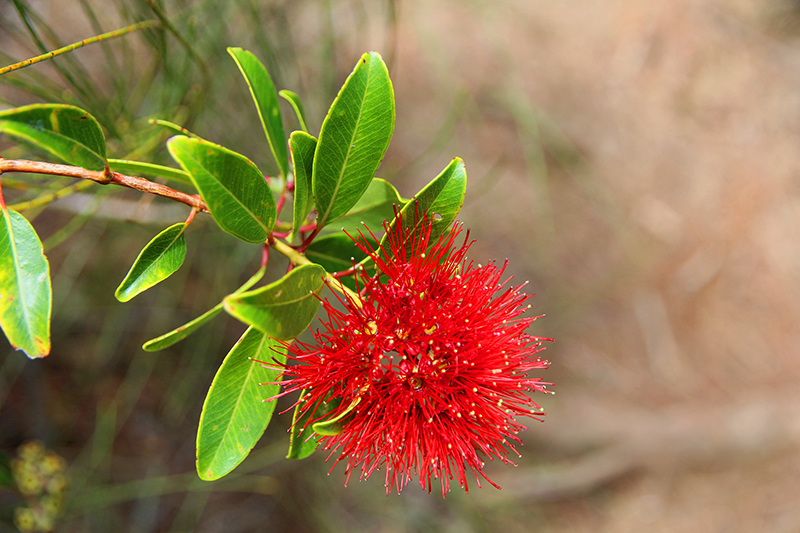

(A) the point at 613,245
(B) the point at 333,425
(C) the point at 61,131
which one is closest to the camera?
(C) the point at 61,131

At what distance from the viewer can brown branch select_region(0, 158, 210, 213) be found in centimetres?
36

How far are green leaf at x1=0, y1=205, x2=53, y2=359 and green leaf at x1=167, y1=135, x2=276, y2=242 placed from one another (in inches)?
5.0

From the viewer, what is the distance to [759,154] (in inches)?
86.0

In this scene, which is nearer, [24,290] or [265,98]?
[24,290]

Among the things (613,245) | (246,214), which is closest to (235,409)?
(246,214)

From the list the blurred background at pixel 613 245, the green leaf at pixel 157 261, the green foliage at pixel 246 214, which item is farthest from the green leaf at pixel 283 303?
the blurred background at pixel 613 245

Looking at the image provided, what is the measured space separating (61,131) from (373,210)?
31 centimetres

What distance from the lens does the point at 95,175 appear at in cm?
37

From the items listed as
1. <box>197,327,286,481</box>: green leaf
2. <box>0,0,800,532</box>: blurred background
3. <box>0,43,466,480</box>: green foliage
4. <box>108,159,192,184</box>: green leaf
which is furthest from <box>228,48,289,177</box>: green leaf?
<box>0,0,800,532</box>: blurred background

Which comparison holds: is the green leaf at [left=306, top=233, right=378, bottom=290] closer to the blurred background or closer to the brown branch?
the brown branch

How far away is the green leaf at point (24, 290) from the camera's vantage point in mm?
338

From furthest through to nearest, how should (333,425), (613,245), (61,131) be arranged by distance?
(613,245)
(333,425)
(61,131)

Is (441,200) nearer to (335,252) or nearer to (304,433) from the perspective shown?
(335,252)

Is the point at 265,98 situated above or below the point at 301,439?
above
